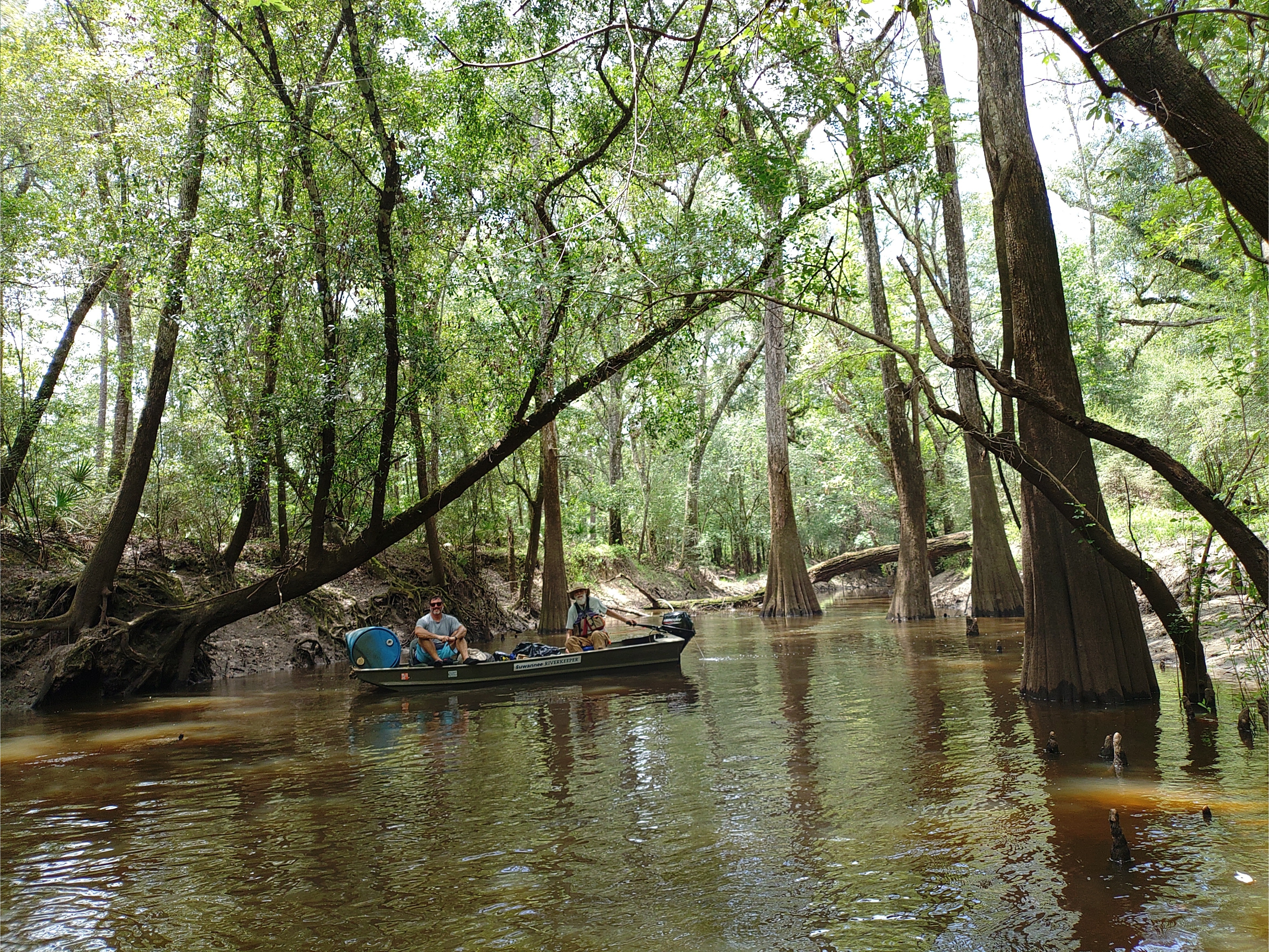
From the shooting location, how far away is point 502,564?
→ 23484 millimetres

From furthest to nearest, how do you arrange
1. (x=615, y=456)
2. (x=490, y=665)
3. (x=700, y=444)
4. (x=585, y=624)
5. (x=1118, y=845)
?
(x=700, y=444)
(x=615, y=456)
(x=585, y=624)
(x=490, y=665)
(x=1118, y=845)

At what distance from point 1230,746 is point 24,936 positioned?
26.4 feet

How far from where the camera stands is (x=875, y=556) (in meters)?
24.8

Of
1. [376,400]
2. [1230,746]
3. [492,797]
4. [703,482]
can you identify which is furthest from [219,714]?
[703,482]

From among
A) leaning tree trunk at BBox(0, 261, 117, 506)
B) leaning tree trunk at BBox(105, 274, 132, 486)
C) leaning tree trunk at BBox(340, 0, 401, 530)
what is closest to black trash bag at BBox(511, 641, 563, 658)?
leaning tree trunk at BBox(340, 0, 401, 530)

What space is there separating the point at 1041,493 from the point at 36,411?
14.6 meters

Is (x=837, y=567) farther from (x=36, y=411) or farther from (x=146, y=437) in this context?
(x=36, y=411)

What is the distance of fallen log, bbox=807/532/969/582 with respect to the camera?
22.8 metres

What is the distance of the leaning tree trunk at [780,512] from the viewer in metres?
20.3

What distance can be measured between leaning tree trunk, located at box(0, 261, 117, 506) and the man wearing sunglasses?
276 inches

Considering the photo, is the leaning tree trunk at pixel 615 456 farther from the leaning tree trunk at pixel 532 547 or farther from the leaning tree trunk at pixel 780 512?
the leaning tree trunk at pixel 780 512

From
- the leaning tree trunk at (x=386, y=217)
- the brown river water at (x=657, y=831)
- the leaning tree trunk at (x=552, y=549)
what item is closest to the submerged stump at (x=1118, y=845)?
the brown river water at (x=657, y=831)

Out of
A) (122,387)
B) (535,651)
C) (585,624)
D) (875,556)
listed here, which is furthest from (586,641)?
(875,556)

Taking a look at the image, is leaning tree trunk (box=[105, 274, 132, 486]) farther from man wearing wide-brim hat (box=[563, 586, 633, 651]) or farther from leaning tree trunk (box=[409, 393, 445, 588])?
man wearing wide-brim hat (box=[563, 586, 633, 651])
